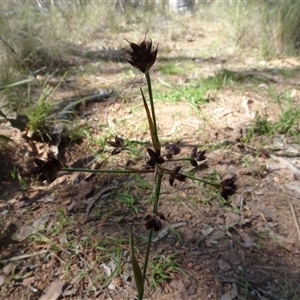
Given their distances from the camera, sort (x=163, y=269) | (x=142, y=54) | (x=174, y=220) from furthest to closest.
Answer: (x=174, y=220), (x=163, y=269), (x=142, y=54)

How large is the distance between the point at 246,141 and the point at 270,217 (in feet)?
1.65

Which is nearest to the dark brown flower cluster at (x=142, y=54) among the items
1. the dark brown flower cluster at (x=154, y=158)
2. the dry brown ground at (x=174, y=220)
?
the dark brown flower cluster at (x=154, y=158)

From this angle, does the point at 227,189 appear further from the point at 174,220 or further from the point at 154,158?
the point at 174,220

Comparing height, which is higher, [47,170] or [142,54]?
[142,54]

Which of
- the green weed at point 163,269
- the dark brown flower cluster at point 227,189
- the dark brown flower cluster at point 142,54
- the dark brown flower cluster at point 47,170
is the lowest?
the green weed at point 163,269

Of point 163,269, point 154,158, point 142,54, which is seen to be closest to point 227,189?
point 154,158

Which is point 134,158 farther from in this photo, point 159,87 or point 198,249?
point 159,87

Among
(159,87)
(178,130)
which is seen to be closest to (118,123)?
(178,130)

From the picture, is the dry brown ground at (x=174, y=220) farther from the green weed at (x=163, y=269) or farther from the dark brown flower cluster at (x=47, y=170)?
the dark brown flower cluster at (x=47, y=170)

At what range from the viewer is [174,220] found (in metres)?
1.30

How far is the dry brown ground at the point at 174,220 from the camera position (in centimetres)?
109

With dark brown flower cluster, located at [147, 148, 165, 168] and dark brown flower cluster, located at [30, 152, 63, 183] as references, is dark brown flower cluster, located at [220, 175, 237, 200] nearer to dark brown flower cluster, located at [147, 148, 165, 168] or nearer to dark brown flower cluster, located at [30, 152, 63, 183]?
dark brown flower cluster, located at [147, 148, 165, 168]

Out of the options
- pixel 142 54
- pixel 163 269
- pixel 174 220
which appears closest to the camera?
pixel 142 54

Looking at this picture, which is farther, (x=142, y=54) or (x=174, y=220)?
(x=174, y=220)
